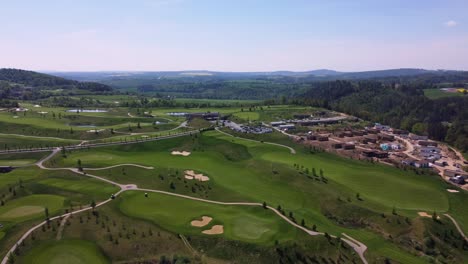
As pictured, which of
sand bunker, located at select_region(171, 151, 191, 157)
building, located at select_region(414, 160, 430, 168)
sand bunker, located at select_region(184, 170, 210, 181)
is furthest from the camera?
sand bunker, located at select_region(171, 151, 191, 157)

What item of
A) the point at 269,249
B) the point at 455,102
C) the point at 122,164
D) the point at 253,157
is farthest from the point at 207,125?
the point at 455,102

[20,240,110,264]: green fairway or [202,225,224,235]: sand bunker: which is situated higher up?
[202,225,224,235]: sand bunker

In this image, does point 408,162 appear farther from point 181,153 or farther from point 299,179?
point 181,153

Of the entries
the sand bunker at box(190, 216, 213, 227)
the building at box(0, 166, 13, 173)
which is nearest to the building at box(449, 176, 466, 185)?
the sand bunker at box(190, 216, 213, 227)

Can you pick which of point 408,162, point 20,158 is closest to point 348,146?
point 408,162

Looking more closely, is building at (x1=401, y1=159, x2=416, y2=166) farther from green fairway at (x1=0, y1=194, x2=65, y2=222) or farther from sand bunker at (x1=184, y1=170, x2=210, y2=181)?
green fairway at (x1=0, y1=194, x2=65, y2=222)

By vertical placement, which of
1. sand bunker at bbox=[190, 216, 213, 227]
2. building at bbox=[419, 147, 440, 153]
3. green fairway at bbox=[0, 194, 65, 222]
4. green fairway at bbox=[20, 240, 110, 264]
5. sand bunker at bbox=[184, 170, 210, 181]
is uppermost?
green fairway at bbox=[0, 194, 65, 222]

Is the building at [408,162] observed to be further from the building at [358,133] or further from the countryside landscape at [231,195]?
the building at [358,133]

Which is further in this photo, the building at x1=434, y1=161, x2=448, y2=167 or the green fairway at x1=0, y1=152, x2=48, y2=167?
the building at x1=434, y1=161, x2=448, y2=167
